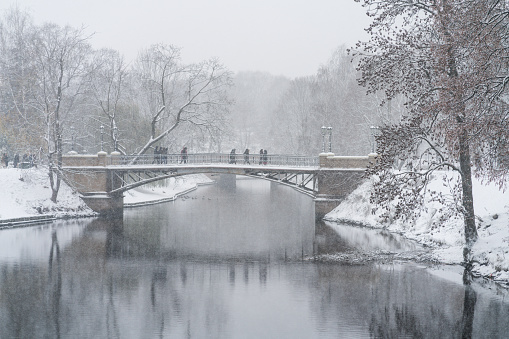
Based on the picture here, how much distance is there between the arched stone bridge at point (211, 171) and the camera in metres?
33.7

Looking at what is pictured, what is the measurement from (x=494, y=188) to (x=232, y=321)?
1476cm

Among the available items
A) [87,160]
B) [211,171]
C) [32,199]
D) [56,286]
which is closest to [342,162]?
[211,171]

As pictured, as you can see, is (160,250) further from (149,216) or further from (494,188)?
(494,188)

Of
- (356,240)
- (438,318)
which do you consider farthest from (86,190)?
(438,318)

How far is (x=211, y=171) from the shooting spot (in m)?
35.0

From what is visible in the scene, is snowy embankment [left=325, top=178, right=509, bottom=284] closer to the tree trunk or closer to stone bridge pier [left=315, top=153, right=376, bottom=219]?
the tree trunk

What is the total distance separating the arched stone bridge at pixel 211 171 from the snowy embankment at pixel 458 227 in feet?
3.33

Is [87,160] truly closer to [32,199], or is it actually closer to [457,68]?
[32,199]

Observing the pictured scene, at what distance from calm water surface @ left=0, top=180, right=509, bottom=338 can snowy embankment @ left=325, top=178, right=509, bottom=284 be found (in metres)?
1.03

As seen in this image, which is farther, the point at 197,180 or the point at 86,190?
the point at 197,180

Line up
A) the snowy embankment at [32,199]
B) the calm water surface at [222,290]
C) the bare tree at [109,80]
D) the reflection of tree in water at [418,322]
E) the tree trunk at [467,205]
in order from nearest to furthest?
the reflection of tree in water at [418,322] < the calm water surface at [222,290] < the tree trunk at [467,205] < the snowy embankment at [32,199] < the bare tree at [109,80]

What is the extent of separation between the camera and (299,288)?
18016 millimetres

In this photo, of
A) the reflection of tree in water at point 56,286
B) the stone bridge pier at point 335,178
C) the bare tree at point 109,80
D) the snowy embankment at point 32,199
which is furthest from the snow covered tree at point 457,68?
the bare tree at point 109,80

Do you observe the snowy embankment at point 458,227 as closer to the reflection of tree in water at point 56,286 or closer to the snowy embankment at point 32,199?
the reflection of tree in water at point 56,286
